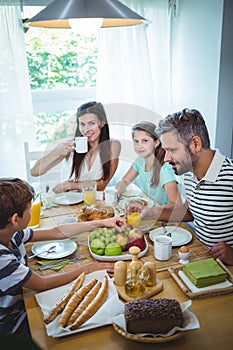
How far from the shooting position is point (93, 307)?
3.54 ft

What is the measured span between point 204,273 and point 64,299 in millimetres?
466

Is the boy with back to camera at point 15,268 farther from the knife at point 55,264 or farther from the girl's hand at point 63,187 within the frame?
the girl's hand at point 63,187

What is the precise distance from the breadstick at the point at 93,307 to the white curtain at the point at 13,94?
1.95m

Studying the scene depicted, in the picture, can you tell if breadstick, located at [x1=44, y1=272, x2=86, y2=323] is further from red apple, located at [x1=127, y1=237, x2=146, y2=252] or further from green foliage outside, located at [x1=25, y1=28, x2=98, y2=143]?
green foliage outside, located at [x1=25, y1=28, x2=98, y2=143]

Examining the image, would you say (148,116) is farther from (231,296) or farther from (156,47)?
(231,296)

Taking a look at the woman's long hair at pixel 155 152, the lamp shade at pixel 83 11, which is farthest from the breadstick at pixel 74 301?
the woman's long hair at pixel 155 152

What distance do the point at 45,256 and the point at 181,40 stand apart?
7.73 feet

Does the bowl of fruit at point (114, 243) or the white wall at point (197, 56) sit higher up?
the white wall at point (197, 56)

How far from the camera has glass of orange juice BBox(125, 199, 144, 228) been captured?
5.30 feet

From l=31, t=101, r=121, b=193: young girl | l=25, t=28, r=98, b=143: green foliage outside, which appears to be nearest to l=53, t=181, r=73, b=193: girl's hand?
l=31, t=101, r=121, b=193: young girl

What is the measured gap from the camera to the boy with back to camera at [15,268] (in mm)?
1185

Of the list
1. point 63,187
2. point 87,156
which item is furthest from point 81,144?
point 63,187

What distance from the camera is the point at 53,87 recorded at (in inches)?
119

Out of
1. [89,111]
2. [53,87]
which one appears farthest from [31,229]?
[53,87]
